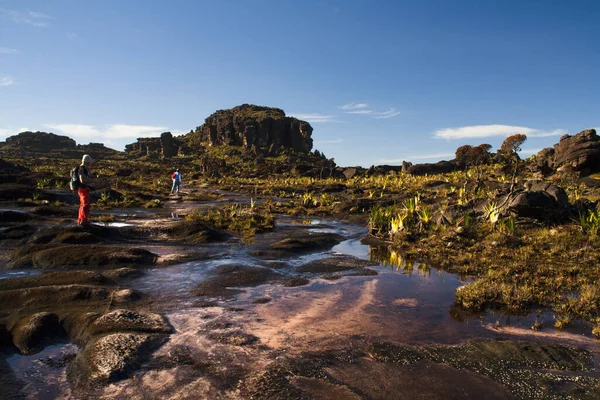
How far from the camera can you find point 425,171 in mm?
50531

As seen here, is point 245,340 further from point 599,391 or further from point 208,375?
point 599,391

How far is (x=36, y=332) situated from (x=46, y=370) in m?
1.07

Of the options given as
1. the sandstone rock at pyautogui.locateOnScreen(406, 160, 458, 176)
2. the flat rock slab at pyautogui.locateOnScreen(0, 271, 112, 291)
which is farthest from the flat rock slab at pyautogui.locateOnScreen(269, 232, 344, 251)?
the sandstone rock at pyautogui.locateOnScreen(406, 160, 458, 176)

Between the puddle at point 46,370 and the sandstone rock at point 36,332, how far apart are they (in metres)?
0.17

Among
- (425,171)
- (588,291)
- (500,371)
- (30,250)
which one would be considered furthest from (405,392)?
(425,171)

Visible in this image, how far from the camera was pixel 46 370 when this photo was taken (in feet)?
15.1

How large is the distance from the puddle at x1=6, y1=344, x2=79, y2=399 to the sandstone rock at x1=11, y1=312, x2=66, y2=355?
6.6 inches

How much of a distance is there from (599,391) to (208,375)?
4554 millimetres

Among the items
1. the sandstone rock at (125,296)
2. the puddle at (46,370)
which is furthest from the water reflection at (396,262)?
the puddle at (46,370)

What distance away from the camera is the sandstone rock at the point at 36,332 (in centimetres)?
515

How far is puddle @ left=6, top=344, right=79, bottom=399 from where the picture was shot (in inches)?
163

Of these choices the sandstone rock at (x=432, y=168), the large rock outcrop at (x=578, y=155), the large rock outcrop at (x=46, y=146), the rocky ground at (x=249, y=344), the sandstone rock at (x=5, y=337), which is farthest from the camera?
the large rock outcrop at (x=46, y=146)

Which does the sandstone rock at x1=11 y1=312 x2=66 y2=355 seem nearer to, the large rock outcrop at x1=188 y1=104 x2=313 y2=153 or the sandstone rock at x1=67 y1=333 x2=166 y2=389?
the sandstone rock at x1=67 y1=333 x2=166 y2=389

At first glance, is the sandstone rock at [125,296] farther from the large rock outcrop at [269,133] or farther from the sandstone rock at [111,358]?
the large rock outcrop at [269,133]
